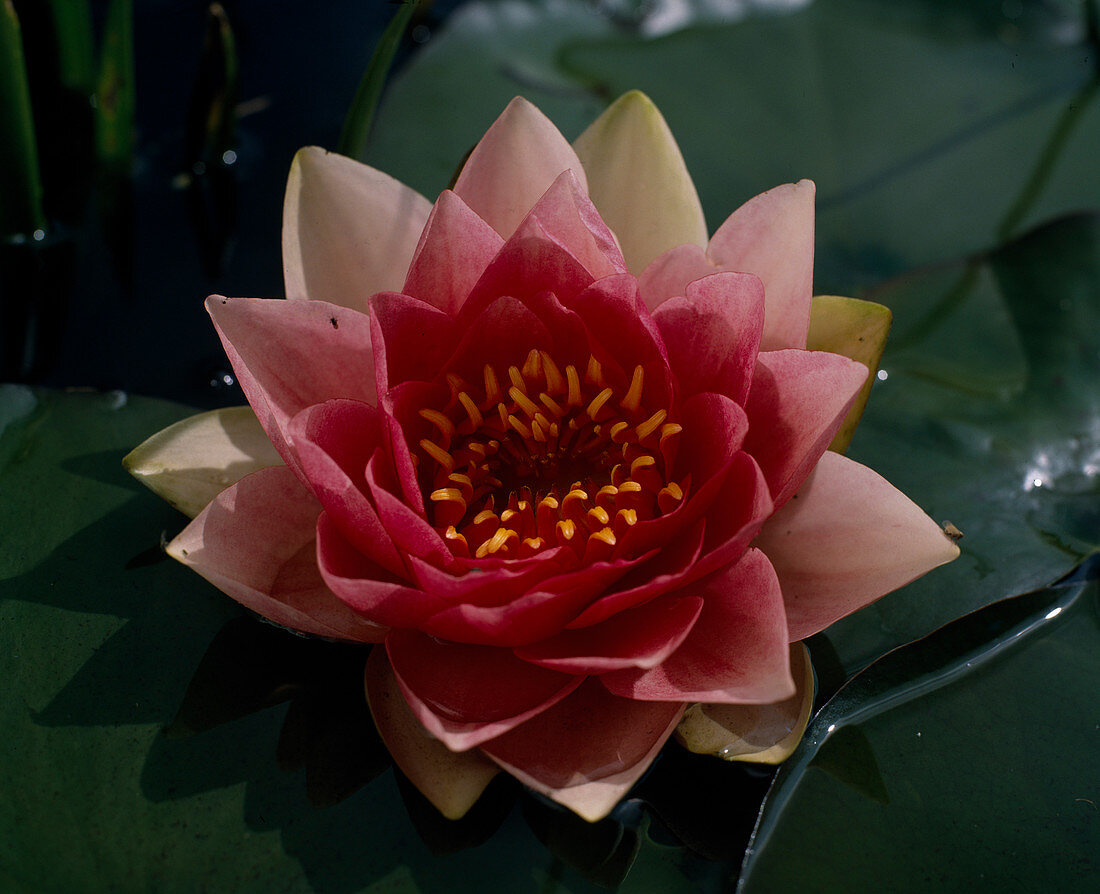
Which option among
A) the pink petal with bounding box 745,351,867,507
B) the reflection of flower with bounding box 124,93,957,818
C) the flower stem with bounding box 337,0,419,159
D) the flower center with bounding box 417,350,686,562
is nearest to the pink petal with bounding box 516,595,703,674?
the reflection of flower with bounding box 124,93,957,818

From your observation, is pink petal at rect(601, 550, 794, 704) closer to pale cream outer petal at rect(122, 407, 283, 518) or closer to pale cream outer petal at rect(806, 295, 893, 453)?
pale cream outer petal at rect(806, 295, 893, 453)

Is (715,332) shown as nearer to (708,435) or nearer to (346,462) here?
(708,435)

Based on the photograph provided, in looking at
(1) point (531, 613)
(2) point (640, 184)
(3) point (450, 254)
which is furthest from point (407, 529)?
(2) point (640, 184)

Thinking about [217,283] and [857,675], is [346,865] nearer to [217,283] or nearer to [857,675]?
[857,675]

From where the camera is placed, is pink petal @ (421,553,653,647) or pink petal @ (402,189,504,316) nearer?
pink petal @ (421,553,653,647)

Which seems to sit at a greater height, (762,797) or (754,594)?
(754,594)

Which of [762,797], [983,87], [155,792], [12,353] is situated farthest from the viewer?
[983,87]

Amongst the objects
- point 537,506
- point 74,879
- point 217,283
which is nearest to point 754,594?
point 537,506
